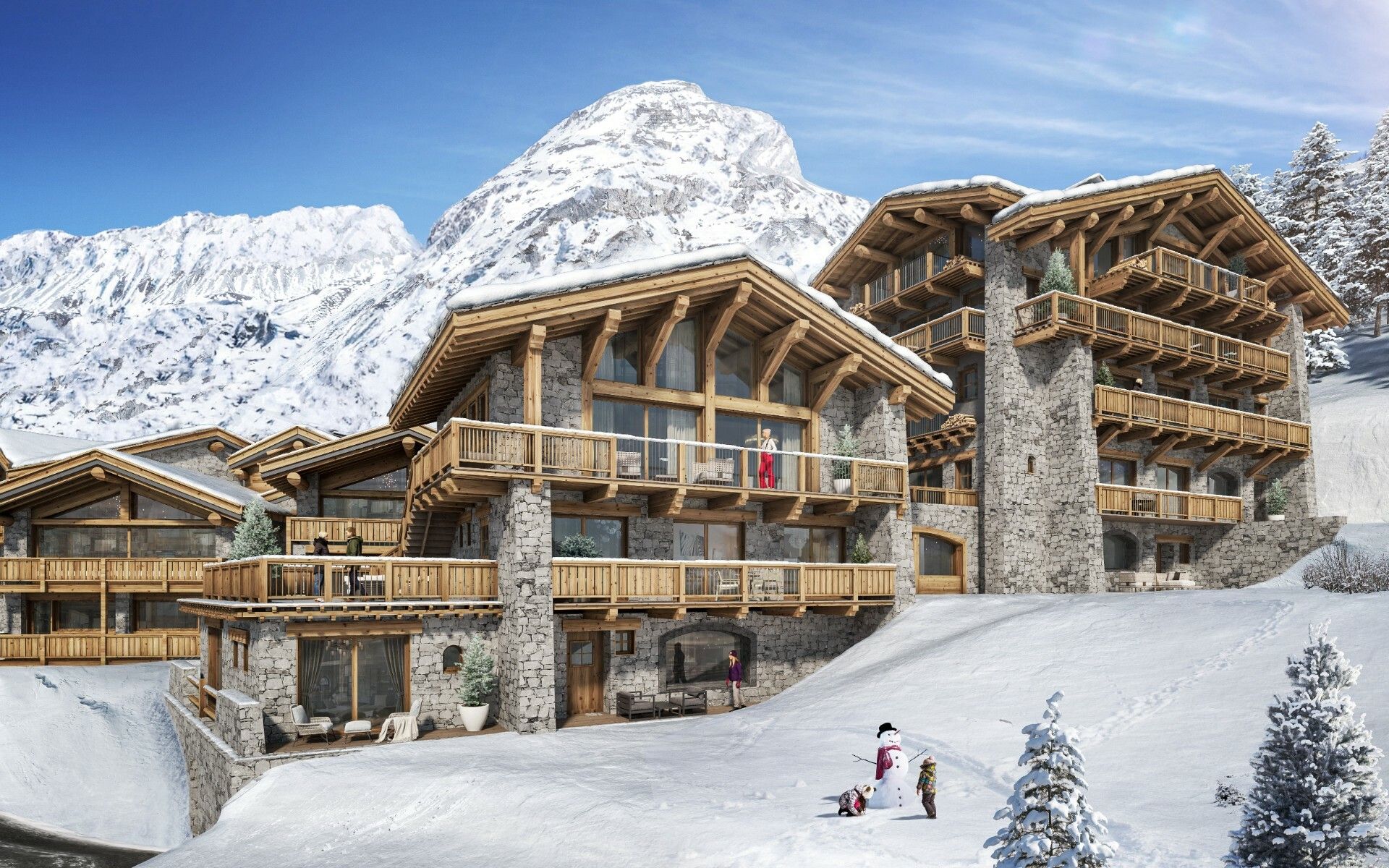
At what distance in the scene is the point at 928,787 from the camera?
11.8m

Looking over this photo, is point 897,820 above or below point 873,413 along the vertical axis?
below

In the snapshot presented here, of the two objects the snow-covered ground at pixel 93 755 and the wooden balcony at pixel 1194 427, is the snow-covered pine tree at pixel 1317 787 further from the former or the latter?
the wooden balcony at pixel 1194 427

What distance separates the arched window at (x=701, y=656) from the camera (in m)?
23.5

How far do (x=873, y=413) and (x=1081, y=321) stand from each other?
9.38 metres

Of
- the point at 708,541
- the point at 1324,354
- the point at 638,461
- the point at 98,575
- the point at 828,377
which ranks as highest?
the point at 1324,354

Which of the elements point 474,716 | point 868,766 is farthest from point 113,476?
point 868,766

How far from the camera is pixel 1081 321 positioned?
101 feet

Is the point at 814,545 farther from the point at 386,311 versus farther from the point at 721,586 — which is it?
the point at 386,311

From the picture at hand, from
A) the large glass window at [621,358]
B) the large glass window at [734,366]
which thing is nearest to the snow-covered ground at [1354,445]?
the large glass window at [734,366]

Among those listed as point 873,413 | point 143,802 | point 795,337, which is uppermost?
point 795,337

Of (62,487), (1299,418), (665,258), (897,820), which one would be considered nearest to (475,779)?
(897,820)

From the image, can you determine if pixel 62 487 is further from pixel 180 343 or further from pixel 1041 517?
pixel 180 343

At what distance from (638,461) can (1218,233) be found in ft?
88.7

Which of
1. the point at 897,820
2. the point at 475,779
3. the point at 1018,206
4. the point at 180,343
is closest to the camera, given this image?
the point at 897,820
